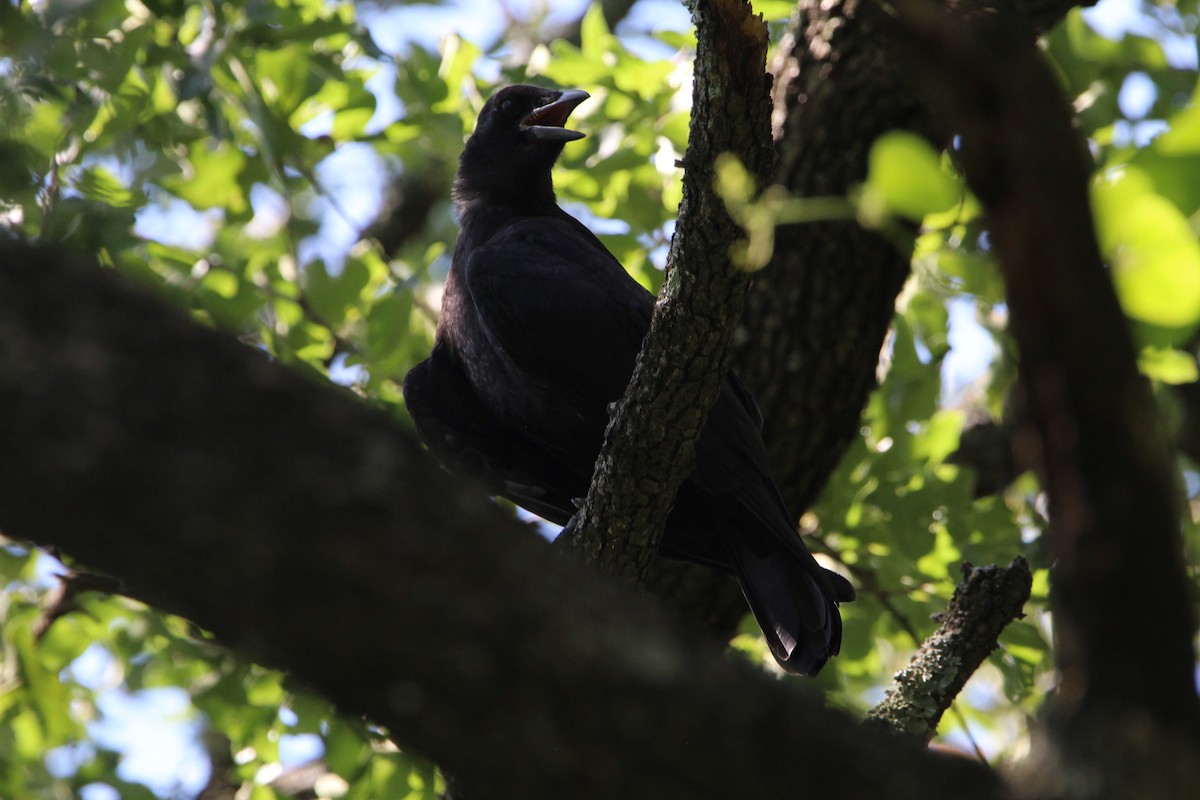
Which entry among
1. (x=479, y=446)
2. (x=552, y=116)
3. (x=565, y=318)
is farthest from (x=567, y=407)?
(x=552, y=116)

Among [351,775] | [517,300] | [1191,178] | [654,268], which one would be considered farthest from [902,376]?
[1191,178]

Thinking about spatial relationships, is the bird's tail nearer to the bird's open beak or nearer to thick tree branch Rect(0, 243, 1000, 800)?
the bird's open beak

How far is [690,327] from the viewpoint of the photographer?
2377mm

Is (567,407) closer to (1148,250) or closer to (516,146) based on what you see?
(516,146)

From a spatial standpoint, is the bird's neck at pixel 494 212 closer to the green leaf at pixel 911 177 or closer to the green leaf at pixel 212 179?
the green leaf at pixel 212 179

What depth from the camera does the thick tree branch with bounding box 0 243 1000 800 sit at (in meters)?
0.94

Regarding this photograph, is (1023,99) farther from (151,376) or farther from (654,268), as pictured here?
(654,268)

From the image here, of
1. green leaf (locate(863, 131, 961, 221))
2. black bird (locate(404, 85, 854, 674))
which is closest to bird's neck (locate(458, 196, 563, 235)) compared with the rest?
black bird (locate(404, 85, 854, 674))

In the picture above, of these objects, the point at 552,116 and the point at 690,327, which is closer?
the point at 690,327

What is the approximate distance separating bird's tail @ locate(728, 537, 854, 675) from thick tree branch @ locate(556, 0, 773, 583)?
18.6 inches

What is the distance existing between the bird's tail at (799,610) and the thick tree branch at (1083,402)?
82.9 inches

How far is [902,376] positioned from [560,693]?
10.8 feet

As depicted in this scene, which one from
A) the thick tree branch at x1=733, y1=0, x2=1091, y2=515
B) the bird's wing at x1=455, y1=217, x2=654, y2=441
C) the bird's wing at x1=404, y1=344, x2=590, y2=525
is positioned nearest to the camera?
the bird's wing at x1=455, y1=217, x2=654, y2=441

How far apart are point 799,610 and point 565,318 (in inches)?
40.6
